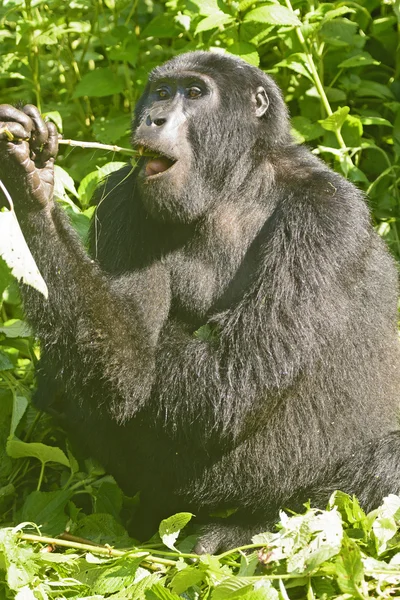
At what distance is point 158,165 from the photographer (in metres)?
4.40

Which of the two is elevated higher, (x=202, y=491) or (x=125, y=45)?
(x=125, y=45)

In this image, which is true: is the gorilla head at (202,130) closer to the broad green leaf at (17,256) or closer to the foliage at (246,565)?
the broad green leaf at (17,256)

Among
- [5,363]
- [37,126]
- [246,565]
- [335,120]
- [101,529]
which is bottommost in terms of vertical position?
[101,529]

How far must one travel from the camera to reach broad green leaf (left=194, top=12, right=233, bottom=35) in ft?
19.3

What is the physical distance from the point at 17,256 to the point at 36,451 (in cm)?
157

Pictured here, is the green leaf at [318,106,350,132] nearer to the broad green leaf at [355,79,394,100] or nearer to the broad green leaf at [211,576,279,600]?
the broad green leaf at [355,79,394,100]

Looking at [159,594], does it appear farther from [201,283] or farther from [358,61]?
[358,61]

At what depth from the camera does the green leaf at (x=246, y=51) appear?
605cm

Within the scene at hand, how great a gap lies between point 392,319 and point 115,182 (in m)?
1.45

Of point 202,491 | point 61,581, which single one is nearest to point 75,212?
point 202,491

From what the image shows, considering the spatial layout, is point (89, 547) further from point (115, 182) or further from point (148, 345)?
point (115, 182)

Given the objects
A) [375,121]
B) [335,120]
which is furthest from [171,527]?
[375,121]

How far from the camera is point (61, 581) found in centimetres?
391

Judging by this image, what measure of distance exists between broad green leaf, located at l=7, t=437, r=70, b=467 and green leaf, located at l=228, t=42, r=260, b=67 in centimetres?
263
